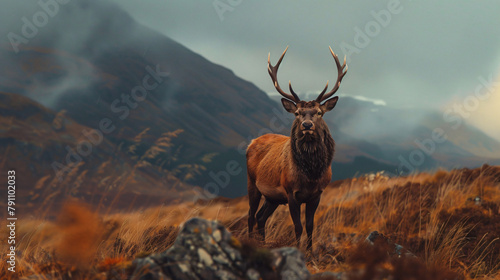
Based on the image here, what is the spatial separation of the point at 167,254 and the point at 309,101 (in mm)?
3540

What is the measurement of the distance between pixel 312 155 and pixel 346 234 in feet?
7.00

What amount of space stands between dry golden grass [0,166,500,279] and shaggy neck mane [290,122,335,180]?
3.38ft

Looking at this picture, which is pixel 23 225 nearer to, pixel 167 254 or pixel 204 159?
pixel 204 159

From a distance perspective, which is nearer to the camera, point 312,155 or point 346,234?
point 312,155

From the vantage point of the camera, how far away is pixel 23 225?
26.5 ft

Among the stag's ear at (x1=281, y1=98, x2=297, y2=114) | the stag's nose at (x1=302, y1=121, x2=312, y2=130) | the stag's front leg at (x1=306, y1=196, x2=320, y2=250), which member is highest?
the stag's ear at (x1=281, y1=98, x2=297, y2=114)

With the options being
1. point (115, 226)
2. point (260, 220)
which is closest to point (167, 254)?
point (260, 220)

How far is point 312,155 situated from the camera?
595 cm

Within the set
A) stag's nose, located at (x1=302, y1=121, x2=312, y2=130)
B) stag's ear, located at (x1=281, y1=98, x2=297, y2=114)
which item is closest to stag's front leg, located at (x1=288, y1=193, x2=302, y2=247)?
stag's nose, located at (x1=302, y1=121, x2=312, y2=130)

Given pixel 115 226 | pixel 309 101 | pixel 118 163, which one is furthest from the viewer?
pixel 115 226

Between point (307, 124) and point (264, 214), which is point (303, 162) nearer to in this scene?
point (307, 124)

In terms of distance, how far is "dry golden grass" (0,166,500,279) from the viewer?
3.26 meters

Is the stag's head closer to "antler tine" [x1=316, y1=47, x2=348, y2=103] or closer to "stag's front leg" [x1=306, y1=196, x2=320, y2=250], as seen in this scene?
"antler tine" [x1=316, y1=47, x2=348, y2=103]

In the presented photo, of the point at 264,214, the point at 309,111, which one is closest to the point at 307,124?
the point at 309,111
